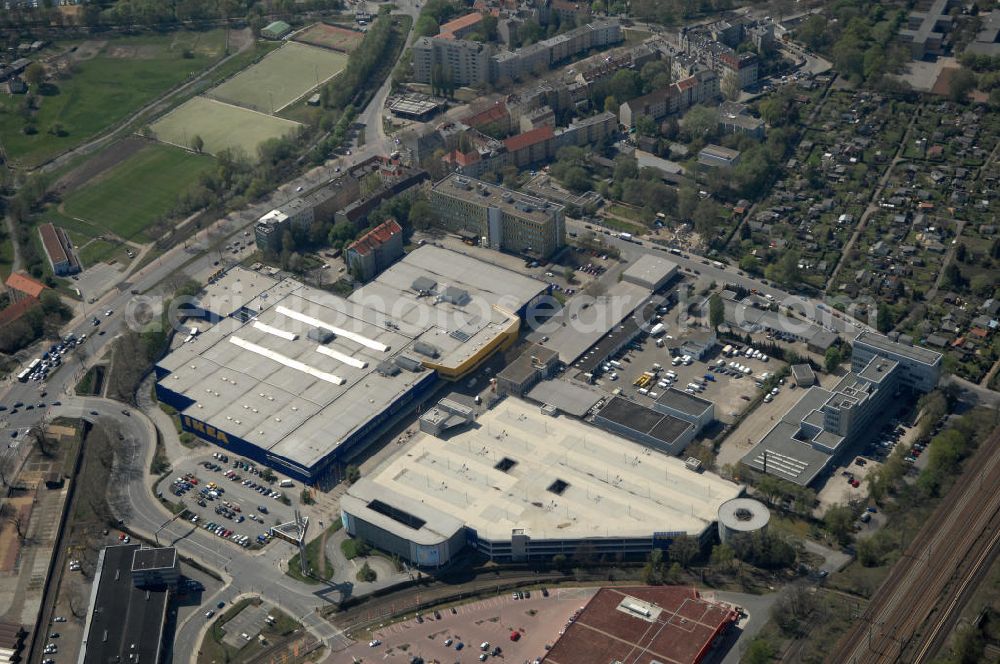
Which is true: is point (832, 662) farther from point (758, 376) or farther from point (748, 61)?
point (748, 61)

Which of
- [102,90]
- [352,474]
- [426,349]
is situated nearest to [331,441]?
[352,474]

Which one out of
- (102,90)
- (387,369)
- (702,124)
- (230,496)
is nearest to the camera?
(230,496)

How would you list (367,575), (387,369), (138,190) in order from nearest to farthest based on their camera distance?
(367,575) < (387,369) < (138,190)

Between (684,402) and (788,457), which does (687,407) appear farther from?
(788,457)

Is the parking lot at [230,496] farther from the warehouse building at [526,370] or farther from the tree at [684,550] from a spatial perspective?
the tree at [684,550]

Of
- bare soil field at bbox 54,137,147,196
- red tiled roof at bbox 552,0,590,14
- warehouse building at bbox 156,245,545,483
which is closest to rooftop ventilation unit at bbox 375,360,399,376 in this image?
warehouse building at bbox 156,245,545,483

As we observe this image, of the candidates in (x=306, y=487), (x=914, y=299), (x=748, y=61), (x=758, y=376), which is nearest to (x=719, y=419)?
(x=758, y=376)
